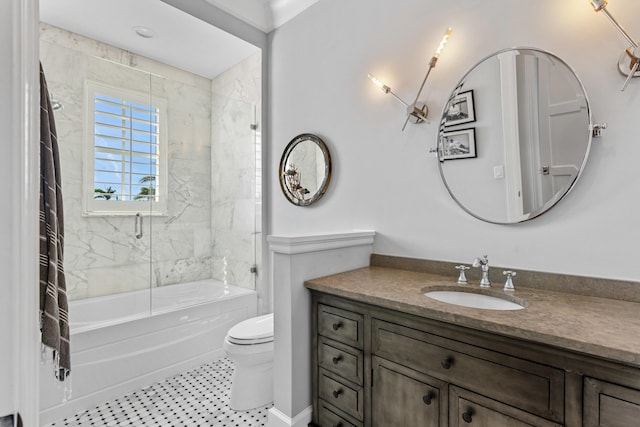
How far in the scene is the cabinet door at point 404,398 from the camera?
1211mm

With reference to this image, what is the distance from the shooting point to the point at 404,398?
4.28 ft

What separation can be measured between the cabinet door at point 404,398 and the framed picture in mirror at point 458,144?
110 centimetres

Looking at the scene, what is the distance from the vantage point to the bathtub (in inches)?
74.4

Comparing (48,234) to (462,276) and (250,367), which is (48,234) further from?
(462,276)

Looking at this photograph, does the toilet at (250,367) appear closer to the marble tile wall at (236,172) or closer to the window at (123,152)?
the marble tile wall at (236,172)

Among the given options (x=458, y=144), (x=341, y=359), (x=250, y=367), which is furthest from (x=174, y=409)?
(x=458, y=144)

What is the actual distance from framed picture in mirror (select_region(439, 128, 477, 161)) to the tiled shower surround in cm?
178

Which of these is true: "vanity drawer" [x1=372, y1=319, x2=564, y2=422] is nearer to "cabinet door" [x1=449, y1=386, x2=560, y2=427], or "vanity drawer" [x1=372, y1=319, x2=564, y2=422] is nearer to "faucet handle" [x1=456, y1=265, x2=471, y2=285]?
"cabinet door" [x1=449, y1=386, x2=560, y2=427]

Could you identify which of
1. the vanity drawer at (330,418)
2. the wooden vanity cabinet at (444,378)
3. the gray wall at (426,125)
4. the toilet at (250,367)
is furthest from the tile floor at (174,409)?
the gray wall at (426,125)

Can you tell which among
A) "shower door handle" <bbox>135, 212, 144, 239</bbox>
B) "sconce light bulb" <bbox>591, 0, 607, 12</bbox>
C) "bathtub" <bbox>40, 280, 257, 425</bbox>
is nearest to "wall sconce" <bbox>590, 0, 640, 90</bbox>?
"sconce light bulb" <bbox>591, 0, 607, 12</bbox>

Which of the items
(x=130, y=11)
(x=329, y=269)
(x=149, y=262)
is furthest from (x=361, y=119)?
(x=149, y=262)

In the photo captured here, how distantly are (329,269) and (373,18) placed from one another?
65.1 inches

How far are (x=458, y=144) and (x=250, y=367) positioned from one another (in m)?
1.78

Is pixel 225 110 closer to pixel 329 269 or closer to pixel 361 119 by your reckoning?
pixel 361 119
